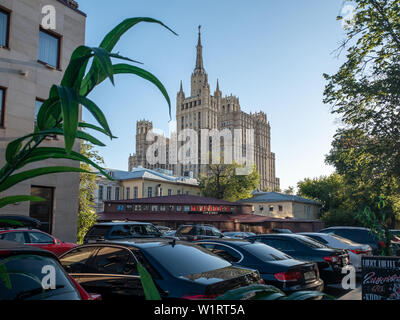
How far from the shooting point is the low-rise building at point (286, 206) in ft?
191

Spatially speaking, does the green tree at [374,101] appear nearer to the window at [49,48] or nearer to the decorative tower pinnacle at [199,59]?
the window at [49,48]

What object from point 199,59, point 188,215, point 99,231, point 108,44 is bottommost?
point 99,231

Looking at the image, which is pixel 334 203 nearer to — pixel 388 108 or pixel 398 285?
pixel 388 108

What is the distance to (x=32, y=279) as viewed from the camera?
288 centimetres

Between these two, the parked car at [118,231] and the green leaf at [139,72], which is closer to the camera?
the green leaf at [139,72]

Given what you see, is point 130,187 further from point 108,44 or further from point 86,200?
point 108,44

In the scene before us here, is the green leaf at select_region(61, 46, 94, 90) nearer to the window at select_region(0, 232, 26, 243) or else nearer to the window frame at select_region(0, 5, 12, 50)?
the window at select_region(0, 232, 26, 243)

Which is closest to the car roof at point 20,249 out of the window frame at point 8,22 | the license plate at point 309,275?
the license plate at point 309,275

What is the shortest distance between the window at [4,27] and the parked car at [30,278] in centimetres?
1403

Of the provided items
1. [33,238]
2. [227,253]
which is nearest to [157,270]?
[227,253]

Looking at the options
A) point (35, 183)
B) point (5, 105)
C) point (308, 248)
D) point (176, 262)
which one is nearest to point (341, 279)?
point (308, 248)

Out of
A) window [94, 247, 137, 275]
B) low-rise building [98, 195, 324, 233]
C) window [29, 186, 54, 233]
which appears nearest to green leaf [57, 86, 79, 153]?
window [94, 247, 137, 275]

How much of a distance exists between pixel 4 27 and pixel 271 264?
555 inches

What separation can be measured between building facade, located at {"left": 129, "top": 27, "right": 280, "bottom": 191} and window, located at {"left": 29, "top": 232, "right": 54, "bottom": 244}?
119463 mm
